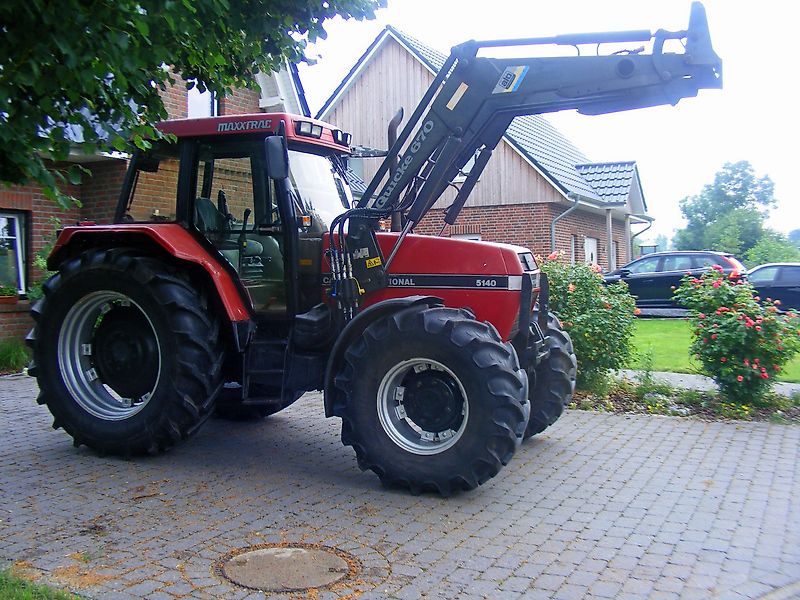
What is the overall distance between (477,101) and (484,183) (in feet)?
51.5

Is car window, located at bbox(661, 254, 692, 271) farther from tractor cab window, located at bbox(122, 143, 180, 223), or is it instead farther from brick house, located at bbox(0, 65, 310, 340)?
tractor cab window, located at bbox(122, 143, 180, 223)

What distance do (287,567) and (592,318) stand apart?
5.67 meters

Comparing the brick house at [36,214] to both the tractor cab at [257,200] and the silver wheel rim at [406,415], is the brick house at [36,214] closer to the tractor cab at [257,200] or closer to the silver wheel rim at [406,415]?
the tractor cab at [257,200]

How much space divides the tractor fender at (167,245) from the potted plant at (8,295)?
5156 millimetres

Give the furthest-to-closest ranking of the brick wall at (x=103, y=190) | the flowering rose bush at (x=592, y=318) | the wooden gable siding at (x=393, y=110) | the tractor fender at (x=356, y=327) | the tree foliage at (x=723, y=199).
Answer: the tree foliage at (x=723, y=199)
the wooden gable siding at (x=393, y=110)
the brick wall at (x=103, y=190)
the flowering rose bush at (x=592, y=318)
the tractor fender at (x=356, y=327)

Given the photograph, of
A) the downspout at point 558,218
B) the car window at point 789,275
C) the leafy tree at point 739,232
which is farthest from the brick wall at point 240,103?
the leafy tree at point 739,232

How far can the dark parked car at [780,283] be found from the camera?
1830cm

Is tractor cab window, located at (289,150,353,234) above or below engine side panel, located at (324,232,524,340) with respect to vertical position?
above

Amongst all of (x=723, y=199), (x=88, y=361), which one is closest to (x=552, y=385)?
(x=88, y=361)

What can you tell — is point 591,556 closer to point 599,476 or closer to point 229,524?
point 599,476

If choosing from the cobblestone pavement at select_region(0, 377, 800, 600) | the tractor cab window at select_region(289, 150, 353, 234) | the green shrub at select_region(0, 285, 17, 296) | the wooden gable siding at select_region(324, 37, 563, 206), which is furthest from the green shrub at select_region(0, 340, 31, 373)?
the wooden gable siding at select_region(324, 37, 563, 206)

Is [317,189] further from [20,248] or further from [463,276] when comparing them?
[20,248]

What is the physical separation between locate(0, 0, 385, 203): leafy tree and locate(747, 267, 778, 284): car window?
16.0 meters

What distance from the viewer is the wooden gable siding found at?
2117 cm
